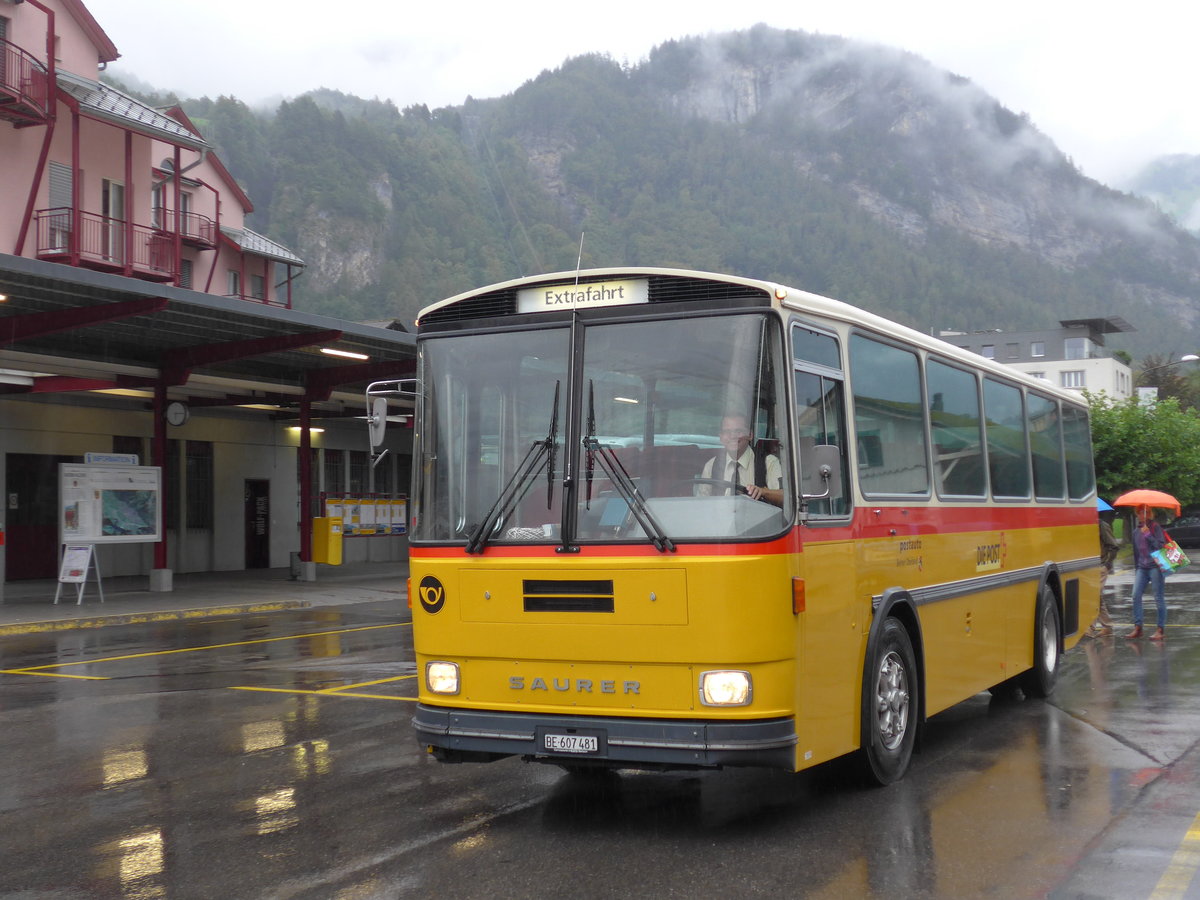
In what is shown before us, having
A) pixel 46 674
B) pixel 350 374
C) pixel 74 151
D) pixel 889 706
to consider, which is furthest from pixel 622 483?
pixel 74 151

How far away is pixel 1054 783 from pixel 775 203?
168 m

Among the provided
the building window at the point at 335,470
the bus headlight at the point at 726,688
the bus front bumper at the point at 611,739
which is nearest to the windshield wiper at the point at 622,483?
the bus headlight at the point at 726,688

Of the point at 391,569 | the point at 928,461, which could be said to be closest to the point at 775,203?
the point at 391,569

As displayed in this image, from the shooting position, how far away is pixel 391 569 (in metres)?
34.7

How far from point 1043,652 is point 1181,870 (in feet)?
17.2

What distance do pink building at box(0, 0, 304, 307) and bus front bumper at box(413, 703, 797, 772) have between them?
2566 cm

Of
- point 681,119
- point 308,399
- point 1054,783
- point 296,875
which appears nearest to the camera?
point 296,875

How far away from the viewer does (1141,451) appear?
45344 mm

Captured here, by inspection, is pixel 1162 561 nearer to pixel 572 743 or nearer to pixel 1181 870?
pixel 1181 870

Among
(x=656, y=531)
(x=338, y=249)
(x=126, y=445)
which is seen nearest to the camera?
(x=656, y=531)

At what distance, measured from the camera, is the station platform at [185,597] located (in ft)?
65.6

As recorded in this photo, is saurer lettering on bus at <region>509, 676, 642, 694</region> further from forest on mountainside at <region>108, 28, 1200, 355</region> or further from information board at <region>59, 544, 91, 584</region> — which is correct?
forest on mountainside at <region>108, 28, 1200, 355</region>

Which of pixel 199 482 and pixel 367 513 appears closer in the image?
pixel 367 513

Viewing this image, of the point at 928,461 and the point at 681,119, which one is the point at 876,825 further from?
the point at 681,119
